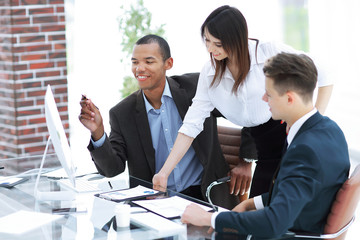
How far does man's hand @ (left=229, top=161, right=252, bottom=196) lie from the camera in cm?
290

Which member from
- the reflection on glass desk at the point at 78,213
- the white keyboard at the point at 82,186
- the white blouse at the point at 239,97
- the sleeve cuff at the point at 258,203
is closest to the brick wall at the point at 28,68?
the reflection on glass desk at the point at 78,213

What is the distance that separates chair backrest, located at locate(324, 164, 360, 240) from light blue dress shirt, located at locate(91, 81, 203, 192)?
1.11 metres

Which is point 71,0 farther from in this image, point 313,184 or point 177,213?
point 313,184

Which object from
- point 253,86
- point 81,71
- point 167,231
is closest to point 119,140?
point 253,86

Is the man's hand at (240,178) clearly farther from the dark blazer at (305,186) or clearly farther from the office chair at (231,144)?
the dark blazer at (305,186)

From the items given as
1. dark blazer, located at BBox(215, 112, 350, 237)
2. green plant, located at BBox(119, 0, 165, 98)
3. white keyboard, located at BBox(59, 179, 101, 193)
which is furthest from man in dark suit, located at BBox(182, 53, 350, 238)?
green plant, located at BBox(119, 0, 165, 98)

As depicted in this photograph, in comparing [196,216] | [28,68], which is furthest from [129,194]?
[28,68]

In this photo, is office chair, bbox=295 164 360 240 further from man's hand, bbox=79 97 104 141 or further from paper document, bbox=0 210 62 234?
man's hand, bbox=79 97 104 141

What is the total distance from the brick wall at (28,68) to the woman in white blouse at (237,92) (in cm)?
183

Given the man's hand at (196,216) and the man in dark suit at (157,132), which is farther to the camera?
the man in dark suit at (157,132)

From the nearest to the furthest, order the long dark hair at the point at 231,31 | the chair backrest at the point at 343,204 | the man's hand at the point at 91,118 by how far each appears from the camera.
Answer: the chair backrest at the point at 343,204 → the long dark hair at the point at 231,31 → the man's hand at the point at 91,118

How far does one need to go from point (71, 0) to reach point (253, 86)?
8.97 feet

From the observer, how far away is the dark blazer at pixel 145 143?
2.81 meters

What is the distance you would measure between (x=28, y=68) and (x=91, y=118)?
1.74 metres
